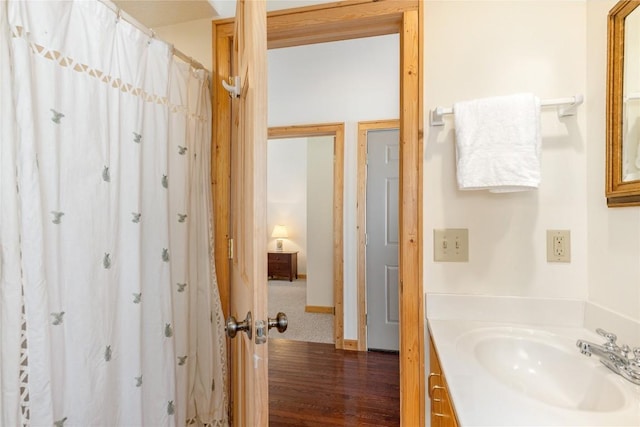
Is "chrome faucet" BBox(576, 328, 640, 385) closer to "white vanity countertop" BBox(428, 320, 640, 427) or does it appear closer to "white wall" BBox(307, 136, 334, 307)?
"white vanity countertop" BBox(428, 320, 640, 427)

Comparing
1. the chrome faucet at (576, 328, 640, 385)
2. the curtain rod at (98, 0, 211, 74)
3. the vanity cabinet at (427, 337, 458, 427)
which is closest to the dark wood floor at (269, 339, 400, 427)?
the vanity cabinet at (427, 337, 458, 427)

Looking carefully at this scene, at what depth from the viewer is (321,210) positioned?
3.60 metres

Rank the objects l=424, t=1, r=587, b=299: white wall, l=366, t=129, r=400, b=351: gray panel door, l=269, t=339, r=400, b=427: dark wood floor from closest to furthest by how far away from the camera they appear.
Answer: l=424, t=1, r=587, b=299: white wall
l=269, t=339, r=400, b=427: dark wood floor
l=366, t=129, r=400, b=351: gray panel door

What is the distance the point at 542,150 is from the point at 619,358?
28.7 inches

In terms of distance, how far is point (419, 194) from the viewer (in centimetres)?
120

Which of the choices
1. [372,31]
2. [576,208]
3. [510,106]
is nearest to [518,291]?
[576,208]

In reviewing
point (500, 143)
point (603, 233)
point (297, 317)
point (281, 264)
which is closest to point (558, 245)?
point (603, 233)

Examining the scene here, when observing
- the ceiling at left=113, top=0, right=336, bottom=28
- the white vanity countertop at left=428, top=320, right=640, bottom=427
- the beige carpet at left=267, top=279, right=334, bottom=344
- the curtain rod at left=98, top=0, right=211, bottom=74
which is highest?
the ceiling at left=113, top=0, right=336, bottom=28

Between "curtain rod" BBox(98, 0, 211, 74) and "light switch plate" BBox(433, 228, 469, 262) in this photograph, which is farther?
"light switch plate" BBox(433, 228, 469, 262)

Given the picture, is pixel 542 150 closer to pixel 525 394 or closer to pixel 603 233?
pixel 603 233

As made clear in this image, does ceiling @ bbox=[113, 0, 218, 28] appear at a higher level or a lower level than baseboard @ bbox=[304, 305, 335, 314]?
higher

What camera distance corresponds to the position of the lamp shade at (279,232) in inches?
237

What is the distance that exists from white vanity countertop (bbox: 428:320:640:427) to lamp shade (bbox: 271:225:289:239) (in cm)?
511

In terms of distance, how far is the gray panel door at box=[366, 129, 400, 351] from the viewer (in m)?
2.62
